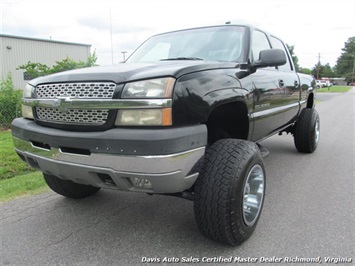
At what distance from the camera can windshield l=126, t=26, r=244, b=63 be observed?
3318mm

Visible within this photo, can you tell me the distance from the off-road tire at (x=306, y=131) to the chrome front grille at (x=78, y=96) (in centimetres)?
413

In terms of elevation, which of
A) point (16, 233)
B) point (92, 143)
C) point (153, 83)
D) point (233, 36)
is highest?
point (233, 36)

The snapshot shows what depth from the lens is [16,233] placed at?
9.48ft

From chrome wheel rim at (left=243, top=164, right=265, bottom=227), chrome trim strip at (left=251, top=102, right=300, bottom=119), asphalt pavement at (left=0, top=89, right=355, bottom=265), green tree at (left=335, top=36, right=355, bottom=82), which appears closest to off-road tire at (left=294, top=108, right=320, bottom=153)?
chrome trim strip at (left=251, top=102, right=300, bottom=119)

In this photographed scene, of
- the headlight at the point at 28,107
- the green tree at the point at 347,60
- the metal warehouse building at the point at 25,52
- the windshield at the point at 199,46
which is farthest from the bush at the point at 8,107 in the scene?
the green tree at the point at 347,60

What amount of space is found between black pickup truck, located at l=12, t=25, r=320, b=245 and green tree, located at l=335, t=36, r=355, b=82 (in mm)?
117882

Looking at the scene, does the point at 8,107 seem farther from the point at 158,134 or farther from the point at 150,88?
the point at 158,134

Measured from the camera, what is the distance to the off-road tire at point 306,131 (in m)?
5.45

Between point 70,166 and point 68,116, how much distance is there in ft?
1.21

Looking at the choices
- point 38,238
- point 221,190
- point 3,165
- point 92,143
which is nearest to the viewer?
point 92,143

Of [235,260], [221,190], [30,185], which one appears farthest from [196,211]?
[30,185]

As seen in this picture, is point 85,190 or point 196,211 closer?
point 196,211

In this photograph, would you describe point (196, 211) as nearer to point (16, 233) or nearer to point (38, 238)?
point (38, 238)

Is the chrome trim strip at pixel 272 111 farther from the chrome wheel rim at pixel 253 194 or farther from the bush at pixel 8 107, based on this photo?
the bush at pixel 8 107
